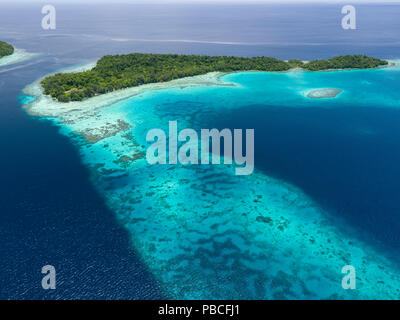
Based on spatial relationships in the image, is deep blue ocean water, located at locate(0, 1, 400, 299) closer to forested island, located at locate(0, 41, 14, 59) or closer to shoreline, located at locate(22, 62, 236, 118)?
shoreline, located at locate(22, 62, 236, 118)

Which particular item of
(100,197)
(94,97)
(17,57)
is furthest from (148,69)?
(100,197)

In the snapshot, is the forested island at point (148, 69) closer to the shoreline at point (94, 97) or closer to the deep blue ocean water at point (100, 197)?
the shoreline at point (94, 97)

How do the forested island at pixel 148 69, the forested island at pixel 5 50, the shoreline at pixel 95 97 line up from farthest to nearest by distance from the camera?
the forested island at pixel 5 50, the forested island at pixel 148 69, the shoreline at pixel 95 97

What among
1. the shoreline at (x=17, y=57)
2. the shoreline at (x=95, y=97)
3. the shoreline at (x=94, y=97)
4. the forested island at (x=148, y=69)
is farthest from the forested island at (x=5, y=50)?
the forested island at (x=148, y=69)

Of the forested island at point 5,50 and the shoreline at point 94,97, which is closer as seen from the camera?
the shoreline at point 94,97

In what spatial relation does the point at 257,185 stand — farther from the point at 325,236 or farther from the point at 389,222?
the point at 389,222

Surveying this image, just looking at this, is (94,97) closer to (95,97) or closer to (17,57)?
(95,97)

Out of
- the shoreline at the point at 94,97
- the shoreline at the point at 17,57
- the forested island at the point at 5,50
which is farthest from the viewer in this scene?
the forested island at the point at 5,50
